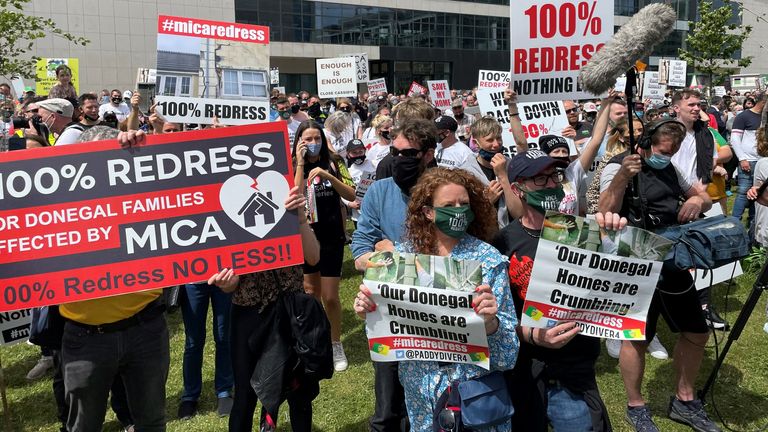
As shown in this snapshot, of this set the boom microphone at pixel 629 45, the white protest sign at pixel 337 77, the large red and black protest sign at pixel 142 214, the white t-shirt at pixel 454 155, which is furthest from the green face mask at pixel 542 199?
the white protest sign at pixel 337 77

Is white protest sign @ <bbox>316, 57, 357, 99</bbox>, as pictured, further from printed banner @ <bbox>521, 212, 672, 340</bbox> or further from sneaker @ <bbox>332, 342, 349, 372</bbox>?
printed banner @ <bbox>521, 212, 672, 340</bbox>

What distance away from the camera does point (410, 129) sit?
3.95 m

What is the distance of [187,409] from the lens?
4969 mm

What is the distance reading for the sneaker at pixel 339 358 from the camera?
5785mm

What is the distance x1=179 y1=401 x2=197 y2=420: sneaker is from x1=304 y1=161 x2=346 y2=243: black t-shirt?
1758 millimetres

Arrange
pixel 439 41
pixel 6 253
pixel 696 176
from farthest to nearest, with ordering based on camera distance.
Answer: pixel 439 41 → pixel 696 176 → pixel 6 253

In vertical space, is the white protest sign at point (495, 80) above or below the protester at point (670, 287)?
above

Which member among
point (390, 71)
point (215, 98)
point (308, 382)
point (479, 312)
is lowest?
point (308, 382)

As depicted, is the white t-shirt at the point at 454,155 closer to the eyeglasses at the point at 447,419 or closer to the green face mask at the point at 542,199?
the green face mask at the point at 542,199

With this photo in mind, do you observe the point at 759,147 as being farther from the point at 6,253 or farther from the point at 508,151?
the point at 6,253

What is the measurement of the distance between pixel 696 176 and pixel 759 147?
1.38m

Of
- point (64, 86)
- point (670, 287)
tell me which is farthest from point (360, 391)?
point (64, 86)

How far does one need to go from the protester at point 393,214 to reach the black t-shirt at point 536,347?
29.3 inches

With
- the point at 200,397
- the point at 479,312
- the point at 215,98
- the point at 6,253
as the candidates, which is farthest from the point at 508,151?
the point at 6,253
